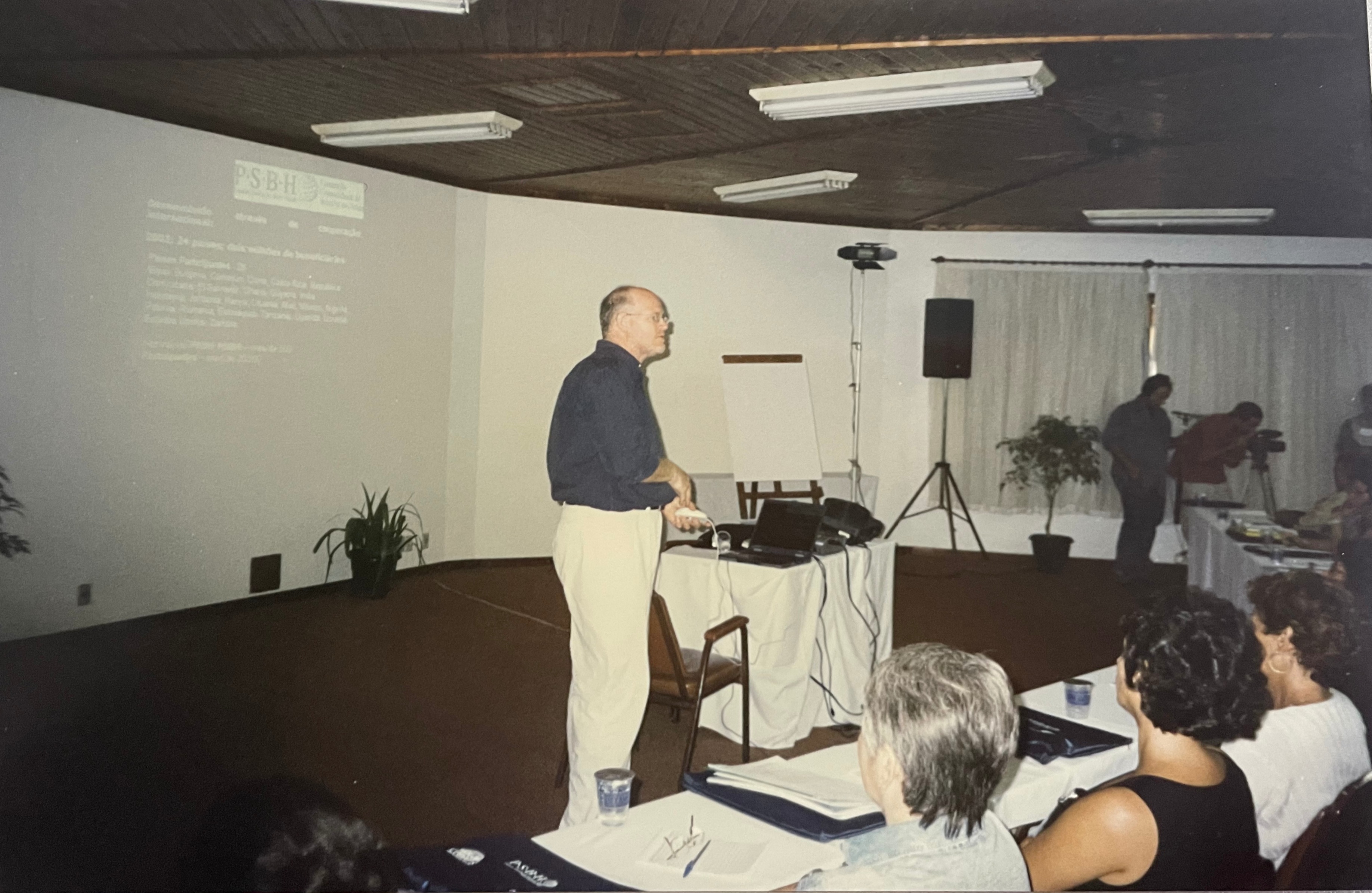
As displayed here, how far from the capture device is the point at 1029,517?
734cm

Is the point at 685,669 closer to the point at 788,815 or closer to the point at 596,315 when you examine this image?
the point at 788,815

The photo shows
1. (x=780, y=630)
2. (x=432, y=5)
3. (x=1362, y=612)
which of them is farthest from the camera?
(x=780, y=630)

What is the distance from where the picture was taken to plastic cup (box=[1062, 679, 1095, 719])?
215 centimetres

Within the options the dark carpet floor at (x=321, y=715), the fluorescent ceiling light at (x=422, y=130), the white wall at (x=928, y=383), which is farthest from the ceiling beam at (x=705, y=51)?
the white wall at (x=928, y=383)

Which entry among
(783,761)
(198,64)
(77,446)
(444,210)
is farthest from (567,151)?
(783,761)

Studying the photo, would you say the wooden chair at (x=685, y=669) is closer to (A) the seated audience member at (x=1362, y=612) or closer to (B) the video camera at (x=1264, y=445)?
(A) the seated audience member at (x=1362, y=612)

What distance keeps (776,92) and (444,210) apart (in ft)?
6.69

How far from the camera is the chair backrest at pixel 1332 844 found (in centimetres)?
162

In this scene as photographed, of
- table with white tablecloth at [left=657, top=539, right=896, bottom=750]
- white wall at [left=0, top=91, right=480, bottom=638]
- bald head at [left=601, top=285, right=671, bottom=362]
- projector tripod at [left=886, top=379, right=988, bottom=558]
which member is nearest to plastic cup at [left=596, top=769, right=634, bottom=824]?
bald head at [left=601, top=285, right=671, bottom=362]

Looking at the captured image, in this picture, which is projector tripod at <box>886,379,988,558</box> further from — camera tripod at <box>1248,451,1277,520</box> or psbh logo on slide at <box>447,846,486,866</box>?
psbh logo on slide at <box>447,846,486,866</box>

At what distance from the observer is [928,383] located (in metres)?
7.57

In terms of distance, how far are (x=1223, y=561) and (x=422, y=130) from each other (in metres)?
4.51

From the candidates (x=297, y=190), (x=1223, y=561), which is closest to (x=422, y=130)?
(x=297, y=190)

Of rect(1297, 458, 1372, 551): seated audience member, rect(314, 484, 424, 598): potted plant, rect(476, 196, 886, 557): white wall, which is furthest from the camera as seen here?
rect(476, 196, 886, 557): white wall
